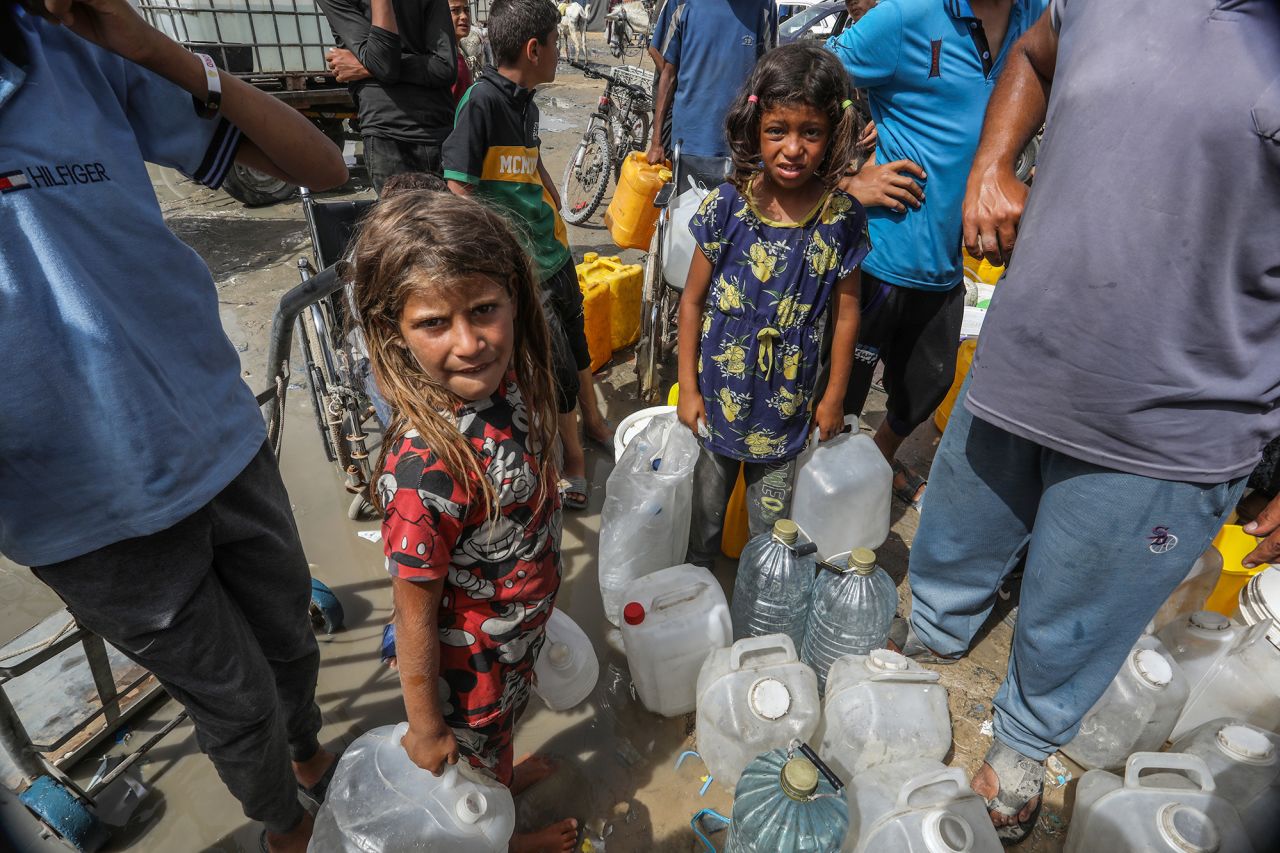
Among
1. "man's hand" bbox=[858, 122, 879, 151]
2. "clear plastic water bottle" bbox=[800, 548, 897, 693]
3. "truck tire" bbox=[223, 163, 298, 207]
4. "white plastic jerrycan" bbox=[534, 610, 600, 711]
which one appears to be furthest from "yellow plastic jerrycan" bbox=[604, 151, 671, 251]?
"truck tire" bbox=[223, 163, 298, 207]

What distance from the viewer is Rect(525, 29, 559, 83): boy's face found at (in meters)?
2.60

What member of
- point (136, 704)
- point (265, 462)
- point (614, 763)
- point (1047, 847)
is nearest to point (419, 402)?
point (265, 462)

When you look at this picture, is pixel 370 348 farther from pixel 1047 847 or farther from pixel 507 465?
pixel 1047 847

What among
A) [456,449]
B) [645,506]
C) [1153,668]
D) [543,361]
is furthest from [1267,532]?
[456,449]

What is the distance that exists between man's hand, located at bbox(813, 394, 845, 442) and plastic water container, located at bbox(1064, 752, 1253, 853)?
125 centimetres

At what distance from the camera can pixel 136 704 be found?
6.72ft

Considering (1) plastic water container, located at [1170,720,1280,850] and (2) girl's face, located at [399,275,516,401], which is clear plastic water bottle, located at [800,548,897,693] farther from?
(2) girl's face, located at [399,275,516,401]

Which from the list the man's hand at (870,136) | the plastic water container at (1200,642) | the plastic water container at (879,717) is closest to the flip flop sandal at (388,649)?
the plastic water container at (879,717)

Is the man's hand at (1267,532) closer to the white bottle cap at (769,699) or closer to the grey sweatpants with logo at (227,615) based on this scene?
the white bottle cap at (769,699)

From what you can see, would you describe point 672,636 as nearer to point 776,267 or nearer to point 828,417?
point 828,417

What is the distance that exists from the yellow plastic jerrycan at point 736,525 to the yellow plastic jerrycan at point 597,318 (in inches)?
45.9

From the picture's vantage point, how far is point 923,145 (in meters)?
2.39

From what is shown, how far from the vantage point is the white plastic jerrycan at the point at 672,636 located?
2143 mm

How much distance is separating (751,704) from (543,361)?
1.13 meters
